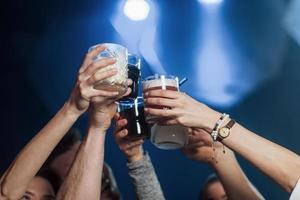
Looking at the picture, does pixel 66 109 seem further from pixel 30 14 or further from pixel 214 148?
pixel 30 14

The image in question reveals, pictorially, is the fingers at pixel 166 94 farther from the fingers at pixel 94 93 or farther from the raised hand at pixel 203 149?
the raised hand at pixel 203 149

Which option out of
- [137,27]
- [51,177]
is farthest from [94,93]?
[137,27]

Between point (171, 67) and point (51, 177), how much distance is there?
3.85ft

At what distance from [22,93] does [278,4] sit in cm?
161

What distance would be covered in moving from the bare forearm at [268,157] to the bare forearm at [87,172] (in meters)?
0.38

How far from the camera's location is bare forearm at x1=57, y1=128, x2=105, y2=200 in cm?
117

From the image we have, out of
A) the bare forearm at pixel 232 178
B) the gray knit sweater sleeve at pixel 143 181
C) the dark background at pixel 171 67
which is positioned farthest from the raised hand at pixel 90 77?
the dark background at pixel 171 67

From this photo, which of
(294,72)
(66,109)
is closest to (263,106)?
(294,72)

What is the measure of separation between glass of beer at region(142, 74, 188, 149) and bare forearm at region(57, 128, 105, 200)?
17 centimetres

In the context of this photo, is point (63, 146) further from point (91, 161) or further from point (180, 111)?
point (180, 111)

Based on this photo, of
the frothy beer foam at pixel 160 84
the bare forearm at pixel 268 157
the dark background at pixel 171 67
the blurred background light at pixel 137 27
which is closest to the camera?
the bare forearm at pixel 268 157

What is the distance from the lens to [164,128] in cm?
114

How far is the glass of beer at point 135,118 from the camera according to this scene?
122 centimetres

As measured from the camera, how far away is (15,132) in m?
2.58
